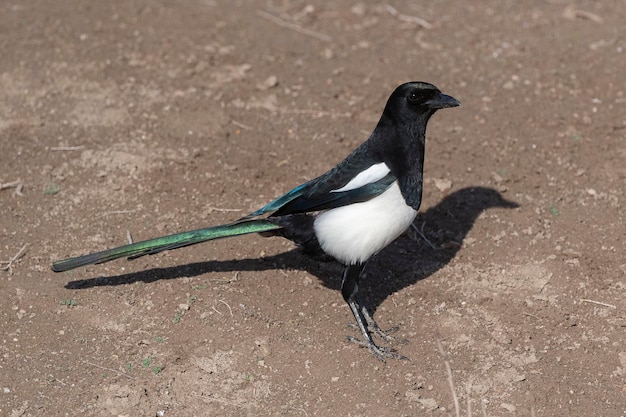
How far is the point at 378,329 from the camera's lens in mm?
4359

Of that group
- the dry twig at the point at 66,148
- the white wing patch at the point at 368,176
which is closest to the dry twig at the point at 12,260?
the dry twig at the point at 66,148

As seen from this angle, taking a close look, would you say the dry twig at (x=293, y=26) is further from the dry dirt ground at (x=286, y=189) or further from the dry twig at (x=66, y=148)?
the dry twig at (x=66, y=148)

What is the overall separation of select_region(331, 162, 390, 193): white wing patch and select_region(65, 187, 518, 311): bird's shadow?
0.77 metres

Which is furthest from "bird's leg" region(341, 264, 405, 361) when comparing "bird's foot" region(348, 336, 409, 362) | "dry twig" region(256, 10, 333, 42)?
"dry twig" region(256, 10, 333, 42)

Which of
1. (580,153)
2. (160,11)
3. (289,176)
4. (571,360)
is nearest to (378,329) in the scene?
(571,360)

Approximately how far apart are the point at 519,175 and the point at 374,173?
173 cm

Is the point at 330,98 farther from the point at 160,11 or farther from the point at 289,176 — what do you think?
the point at 160,11

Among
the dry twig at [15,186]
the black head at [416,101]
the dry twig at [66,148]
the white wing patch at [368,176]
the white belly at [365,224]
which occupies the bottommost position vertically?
the dry twig at [15,186]

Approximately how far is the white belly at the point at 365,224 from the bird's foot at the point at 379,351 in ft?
1.38

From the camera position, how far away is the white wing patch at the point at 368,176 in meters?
4.12

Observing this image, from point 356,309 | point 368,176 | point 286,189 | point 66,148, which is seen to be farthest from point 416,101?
point 66,148

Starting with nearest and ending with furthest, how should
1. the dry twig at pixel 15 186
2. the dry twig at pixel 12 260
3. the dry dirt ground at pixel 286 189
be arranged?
the dry dirt ground at pixel 286 189 → the dry twig at pixel 12 260 → the dry twig at pixel 15 186

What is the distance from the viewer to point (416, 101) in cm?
418

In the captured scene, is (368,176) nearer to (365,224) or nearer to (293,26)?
(365,224)
